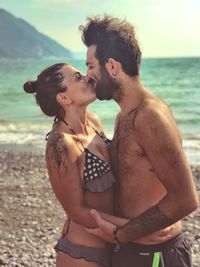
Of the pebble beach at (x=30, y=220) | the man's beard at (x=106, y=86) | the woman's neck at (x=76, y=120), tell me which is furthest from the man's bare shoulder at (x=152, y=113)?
the pebble beach at (x=30, y=220)

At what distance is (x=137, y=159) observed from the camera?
4438 mm

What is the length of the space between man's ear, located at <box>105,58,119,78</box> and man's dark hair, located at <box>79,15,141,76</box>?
0.07ft

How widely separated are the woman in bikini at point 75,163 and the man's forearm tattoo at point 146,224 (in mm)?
118

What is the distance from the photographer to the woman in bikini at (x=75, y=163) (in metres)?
4.61

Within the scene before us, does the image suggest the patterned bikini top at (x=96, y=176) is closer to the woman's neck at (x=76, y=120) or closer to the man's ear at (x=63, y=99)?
the woman's neck at (x=76, y=120)

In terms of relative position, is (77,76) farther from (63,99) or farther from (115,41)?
(115,41)

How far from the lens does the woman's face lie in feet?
16.4

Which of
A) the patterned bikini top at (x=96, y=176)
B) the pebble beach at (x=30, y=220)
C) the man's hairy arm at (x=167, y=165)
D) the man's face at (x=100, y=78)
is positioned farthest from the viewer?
the pebble beach at (x=30, y=220)

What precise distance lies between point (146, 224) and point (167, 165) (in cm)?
46

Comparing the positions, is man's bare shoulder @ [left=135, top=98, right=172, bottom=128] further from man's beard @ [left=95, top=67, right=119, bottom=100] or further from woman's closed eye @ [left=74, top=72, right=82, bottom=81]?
woman's closed eye @ [left=74, top=72, right=82, bottom=81]

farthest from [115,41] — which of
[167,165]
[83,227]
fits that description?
[83,227]

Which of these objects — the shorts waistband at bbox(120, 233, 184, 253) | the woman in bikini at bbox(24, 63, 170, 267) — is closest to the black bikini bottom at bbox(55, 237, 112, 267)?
the woman in bikini at bbox(24, 63, 170, 267)

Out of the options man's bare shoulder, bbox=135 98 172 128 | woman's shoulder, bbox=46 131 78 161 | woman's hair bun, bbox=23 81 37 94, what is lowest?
woman's shoulder, bbox=46 131 78 161

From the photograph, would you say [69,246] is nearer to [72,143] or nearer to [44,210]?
[72,143]
